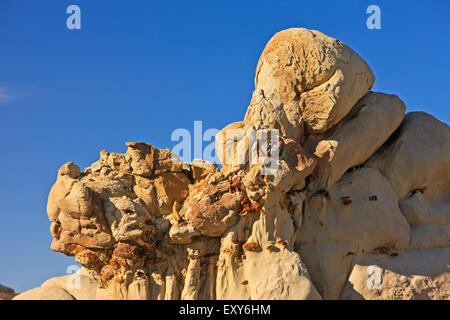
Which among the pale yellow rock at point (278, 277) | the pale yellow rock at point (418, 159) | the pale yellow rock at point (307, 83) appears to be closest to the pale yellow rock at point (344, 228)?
the pale yellow rock at point (418, 159)

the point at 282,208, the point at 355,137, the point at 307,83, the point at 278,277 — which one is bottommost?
the point at 278,277

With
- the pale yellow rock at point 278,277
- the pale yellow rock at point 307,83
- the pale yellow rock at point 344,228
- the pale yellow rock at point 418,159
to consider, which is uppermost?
the pale yellow rock at point 307,83

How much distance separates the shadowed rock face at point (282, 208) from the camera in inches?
597

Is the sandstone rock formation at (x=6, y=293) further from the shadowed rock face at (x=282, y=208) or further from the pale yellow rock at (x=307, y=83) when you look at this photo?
the pale yellow rock at (x=307, y=83)

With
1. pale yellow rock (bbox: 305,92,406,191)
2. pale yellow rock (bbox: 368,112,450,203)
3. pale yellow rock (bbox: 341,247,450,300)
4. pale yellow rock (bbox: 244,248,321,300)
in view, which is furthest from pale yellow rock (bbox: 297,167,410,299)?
pale yellow rock (bbox: 244,248,321,300)

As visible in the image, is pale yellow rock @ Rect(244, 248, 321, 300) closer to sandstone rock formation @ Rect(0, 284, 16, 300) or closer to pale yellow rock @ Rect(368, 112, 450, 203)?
pale yellow rock @ Rect(368, 112, 450, 203)

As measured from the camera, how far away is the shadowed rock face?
15172 mm

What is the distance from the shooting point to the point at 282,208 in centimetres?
1546

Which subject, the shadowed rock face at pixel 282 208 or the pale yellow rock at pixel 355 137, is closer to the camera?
the shadowed rock face at pixel 282 208

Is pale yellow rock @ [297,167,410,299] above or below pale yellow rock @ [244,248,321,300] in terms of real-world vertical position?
above

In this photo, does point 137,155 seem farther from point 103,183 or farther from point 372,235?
point 372,235

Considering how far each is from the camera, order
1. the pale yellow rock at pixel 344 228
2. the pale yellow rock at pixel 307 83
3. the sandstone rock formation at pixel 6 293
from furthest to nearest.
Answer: the sandstone rock formation at pixel 6 293, the pale yellow rock at pixel 307 83, the pale yellow rock at pixel 344 228

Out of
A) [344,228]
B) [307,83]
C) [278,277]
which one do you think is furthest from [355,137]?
[278,277]

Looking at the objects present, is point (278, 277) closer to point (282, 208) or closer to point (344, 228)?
point (282, 208)
